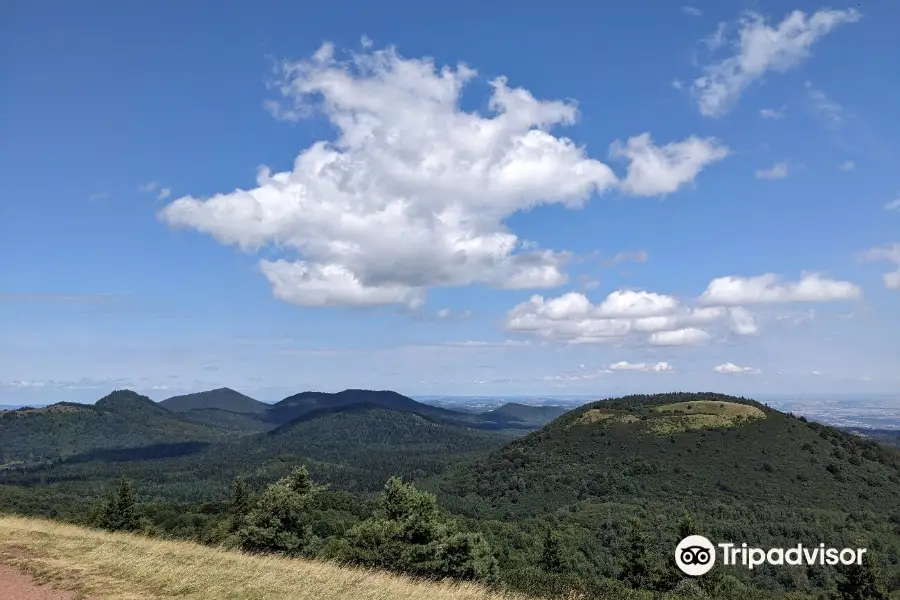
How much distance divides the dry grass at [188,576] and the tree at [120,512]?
46.6 m

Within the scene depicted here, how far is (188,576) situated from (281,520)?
3235 cm

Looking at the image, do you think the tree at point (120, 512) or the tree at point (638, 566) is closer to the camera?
the tree at point (120, 512)

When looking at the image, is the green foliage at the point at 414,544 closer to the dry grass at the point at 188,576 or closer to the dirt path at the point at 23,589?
the dry grass at the point at 188,576

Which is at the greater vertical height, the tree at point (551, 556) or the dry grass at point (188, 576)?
the dry grass at point (188, 576)

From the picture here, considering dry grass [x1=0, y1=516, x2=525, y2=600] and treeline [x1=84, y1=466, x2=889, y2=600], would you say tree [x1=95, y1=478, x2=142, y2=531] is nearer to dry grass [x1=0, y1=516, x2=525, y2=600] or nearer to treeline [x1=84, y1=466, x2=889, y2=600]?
treeline [x1=84, y1=466, x2=889, y2=600]

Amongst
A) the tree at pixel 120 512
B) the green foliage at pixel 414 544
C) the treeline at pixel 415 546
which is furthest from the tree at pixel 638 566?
the tree at pixel 120 512

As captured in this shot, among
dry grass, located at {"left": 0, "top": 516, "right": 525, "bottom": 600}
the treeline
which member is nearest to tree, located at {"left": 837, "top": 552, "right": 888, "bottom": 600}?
the treeline

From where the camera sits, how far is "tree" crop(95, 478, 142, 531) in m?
61.5

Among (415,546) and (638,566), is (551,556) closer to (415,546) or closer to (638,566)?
(638,566)

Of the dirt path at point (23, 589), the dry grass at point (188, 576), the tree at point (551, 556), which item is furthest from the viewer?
the tree at point (551, 556)

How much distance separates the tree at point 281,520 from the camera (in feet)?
147

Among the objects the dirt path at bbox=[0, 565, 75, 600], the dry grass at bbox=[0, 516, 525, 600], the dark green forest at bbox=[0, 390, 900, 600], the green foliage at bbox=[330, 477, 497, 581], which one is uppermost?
the dirt path at bbox=[0, 565, 75, 600]

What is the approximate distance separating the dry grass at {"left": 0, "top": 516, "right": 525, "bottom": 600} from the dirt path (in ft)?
1.09

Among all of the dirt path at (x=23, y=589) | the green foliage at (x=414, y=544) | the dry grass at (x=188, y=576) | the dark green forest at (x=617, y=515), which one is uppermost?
the dirt path at (x=23, y=589)
